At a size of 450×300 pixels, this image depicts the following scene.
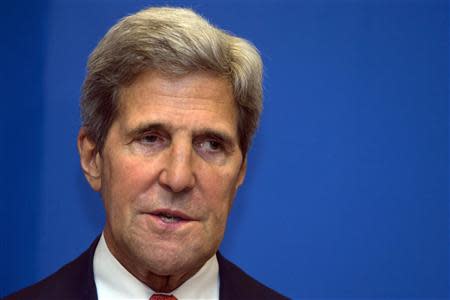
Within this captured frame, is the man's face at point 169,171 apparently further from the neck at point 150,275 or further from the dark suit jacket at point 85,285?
the dark suit jacket at point 85,285

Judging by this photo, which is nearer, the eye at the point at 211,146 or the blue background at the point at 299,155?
the eye at the point at 211,146

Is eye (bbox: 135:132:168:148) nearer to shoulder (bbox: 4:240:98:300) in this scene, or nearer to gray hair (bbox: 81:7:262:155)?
gray hair (bbox: 81:7:262:155)

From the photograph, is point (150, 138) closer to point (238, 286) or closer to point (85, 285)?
point (85, 285)

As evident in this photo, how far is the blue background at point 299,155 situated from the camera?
245 cm

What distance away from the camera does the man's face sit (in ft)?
6.04

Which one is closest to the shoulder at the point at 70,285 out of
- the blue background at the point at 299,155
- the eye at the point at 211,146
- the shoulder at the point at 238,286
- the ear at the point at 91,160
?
the ear at the point at 91,160

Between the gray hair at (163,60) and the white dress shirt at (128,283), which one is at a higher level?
the gray hair at (163,60)

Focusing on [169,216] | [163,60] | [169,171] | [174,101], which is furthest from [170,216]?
[163,60]

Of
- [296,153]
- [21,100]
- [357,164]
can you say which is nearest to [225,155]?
[296,153]

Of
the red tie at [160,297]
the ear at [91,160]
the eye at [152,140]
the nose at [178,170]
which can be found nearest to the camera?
the nose at [178,170]

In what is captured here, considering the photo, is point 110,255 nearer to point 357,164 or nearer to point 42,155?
point 42,155

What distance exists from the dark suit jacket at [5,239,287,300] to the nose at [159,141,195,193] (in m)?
0.47

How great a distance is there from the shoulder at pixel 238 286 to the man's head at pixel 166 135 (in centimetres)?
19

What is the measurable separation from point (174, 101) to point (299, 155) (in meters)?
0.74
